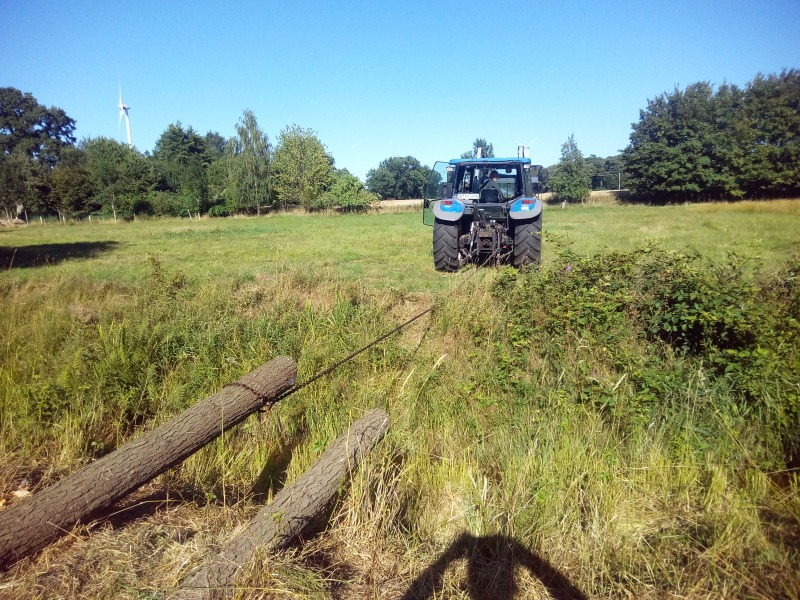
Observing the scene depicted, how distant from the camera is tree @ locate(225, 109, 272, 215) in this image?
157ft

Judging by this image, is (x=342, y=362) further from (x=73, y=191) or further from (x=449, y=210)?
(x=73, y=191)

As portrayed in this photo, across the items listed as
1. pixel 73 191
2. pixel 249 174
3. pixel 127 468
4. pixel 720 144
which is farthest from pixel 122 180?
pixel 720 144

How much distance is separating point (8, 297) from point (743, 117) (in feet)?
188

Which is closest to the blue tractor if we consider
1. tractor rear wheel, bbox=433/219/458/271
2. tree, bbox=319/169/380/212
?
tractor rear wheel, bbox=433/219/458/271

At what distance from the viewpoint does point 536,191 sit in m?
10.4

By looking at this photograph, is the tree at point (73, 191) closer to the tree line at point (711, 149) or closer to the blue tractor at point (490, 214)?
the tree line at point (711, 149)

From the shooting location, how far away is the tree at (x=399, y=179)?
8300cm

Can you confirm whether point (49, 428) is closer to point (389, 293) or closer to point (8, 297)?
point (8, 297)

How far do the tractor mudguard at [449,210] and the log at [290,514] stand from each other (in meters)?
7.07

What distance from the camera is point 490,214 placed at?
10.2 meters

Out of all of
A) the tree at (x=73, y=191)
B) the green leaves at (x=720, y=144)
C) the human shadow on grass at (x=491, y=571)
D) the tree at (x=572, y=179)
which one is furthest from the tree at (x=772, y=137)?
the tree at (x=73, y=191)

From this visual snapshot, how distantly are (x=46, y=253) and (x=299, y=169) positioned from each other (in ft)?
121

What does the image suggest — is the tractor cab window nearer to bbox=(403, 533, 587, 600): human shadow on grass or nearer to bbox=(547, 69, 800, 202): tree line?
bbox=(403, 533, 587, 600): human shadow on grass

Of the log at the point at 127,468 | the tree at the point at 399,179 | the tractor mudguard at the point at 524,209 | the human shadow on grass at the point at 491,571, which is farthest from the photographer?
the tree at the point at 399,179
